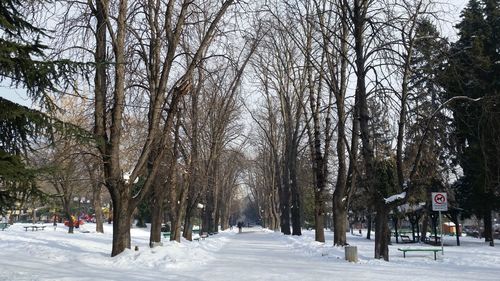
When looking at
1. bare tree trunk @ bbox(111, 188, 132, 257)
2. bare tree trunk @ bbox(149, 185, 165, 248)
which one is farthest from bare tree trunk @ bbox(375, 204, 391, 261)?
bare tree trunk @ bbox(149, 185, 165, 248)

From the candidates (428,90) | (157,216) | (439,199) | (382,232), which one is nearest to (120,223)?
(157,216)

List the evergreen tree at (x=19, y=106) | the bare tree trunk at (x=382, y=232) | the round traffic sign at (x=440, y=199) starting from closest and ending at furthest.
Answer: the evergreen tree at (x=19, y=106)
the bare tree trunk at (x=382, y=232)
the round traffic sign at (x=440, y=199)

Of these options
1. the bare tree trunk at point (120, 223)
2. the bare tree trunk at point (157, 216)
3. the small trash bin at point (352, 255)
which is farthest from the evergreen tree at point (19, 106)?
the bare tree trunk at point (157, 216)

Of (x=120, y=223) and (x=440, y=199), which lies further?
(x=440, y=199)

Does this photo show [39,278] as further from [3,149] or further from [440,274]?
[440,274]

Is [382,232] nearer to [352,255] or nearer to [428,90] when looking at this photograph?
[352,255]

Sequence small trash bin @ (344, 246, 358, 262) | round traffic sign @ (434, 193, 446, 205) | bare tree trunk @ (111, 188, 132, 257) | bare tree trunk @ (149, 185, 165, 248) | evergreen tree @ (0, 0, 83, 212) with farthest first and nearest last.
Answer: bare tree trunk @ (149, 185, 165, 248) < round traffic sign @ (434, 193, 446, 205) < small trash bin @ (344, 246, 358, 262) < bare tree trunk @ (111, 188, 132, 257) < evergreen tree @ (0, 0, 83, 212)

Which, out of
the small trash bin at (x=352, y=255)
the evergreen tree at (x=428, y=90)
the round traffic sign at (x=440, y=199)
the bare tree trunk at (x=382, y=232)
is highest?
the evergreen tree at (x=428, y=90)

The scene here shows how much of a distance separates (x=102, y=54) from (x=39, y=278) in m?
8.03

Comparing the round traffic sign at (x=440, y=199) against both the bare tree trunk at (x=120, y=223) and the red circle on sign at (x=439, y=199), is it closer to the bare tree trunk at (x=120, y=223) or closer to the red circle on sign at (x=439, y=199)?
the red circle on sign at (x=439, y=199)

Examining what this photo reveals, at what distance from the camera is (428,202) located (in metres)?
35.4

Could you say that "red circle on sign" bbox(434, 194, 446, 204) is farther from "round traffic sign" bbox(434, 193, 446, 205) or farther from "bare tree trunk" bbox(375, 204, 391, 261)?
"bare tree trunk" bbox(375, 204, 391, 261)

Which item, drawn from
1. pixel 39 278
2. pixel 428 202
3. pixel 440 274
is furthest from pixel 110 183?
pixel 428 202

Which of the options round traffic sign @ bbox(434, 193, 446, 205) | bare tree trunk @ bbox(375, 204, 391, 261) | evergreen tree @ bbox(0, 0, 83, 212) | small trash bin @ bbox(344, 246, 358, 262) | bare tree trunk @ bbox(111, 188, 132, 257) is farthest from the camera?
round traffic sign @ bbox(434, 193, 446, 205)
